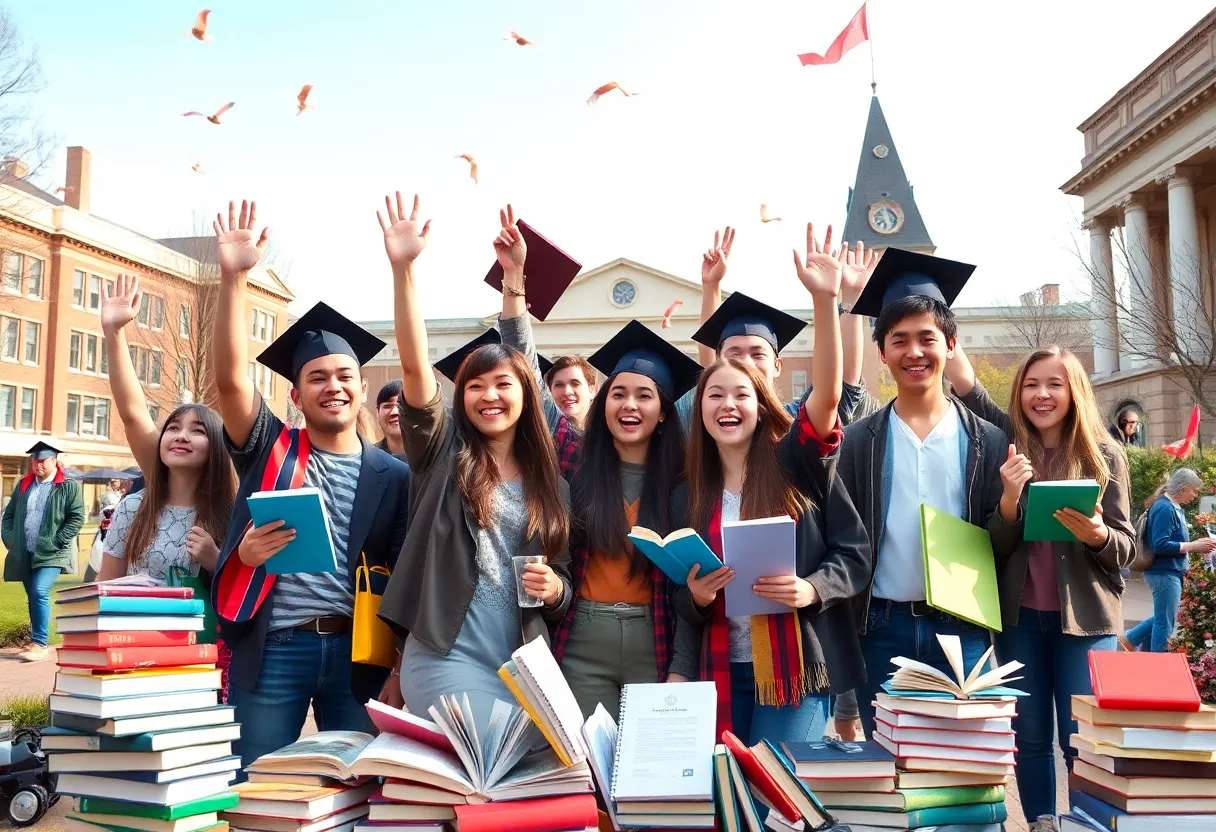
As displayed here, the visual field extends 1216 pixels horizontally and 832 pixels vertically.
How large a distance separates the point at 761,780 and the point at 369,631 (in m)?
1.58

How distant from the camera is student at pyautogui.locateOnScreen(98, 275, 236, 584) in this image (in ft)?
13.3

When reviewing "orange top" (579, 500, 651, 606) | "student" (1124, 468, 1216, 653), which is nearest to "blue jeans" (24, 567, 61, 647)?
"orange top" (579, 500, 651, 606)

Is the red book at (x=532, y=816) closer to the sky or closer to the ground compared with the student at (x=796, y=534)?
closer to the ground

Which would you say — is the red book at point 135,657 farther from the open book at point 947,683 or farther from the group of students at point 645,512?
the open book at point 947,683

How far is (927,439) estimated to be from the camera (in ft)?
12.1

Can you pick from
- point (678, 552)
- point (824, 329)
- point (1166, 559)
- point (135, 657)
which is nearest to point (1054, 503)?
point (824, 329)

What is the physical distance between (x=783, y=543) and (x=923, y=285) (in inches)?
56.4

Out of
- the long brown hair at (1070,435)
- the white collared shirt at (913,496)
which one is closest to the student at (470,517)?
the white collared shirt at (913,496)

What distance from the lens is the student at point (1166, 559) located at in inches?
340

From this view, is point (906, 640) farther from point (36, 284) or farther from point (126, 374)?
point (36, 284)

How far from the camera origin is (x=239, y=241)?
11.7ft

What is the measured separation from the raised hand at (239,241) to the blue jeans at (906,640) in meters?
2.74

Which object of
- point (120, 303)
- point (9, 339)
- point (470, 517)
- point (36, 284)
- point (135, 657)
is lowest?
point (135, 657)

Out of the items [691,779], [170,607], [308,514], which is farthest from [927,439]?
[170,607]
